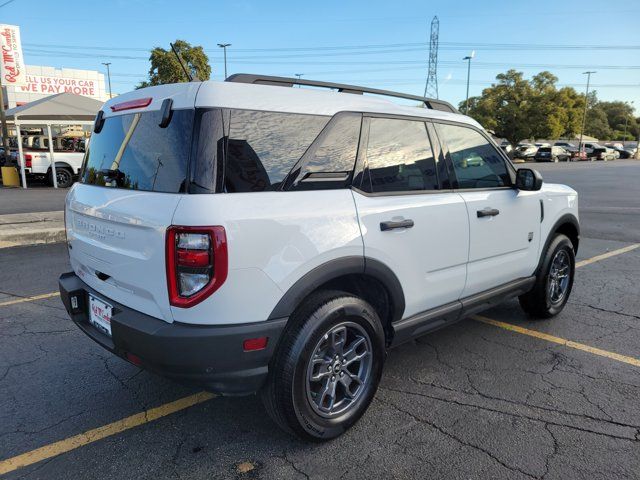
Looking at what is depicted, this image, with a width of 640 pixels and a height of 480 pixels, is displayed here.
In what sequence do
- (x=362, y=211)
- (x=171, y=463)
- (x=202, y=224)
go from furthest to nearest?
(x=362, y=211)
(x=171, y=463)
(x=202, y=224)

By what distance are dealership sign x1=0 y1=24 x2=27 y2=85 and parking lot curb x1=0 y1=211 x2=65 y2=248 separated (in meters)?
23.5

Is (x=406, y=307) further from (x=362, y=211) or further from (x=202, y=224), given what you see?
(x=202, y=224)

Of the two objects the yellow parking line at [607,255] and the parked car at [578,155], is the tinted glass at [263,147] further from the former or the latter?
the parked car at [578,155]

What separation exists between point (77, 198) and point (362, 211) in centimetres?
177

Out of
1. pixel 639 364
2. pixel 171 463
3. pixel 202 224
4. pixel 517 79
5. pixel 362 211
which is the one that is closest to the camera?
pixel 202 224

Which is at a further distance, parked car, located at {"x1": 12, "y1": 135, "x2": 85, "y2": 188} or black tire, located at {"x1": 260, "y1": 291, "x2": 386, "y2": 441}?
parked car, located at {"x1": 12, "y1": 135, "x2": 85, "y2": 188}

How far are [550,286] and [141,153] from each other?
375 centimetres

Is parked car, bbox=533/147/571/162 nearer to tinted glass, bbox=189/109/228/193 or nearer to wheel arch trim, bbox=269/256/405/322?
wheel arch trim, bbox=269/256/405/322

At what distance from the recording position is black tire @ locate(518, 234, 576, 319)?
4.22m

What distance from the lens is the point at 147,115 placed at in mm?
2541

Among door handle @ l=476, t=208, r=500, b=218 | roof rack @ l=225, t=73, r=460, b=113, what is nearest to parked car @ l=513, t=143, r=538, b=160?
roof rack @ l=225, t=73, r=460, b=113

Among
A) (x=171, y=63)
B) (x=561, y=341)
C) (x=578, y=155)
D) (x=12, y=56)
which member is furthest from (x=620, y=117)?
(x=561, y=341)

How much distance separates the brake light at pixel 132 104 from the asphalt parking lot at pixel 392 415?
1.82 m

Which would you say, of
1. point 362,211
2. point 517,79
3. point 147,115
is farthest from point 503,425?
point 517,79
